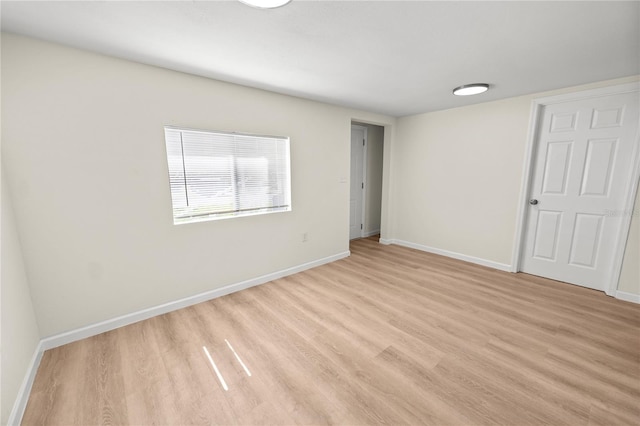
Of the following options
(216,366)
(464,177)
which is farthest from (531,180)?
(216,366)

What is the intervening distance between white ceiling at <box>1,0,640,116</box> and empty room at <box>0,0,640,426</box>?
0.07ft

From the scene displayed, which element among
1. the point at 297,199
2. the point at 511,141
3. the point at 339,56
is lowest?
the point at 297,199

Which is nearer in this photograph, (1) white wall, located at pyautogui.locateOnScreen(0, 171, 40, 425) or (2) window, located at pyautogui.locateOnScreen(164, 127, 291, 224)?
(1) white wall, located at pyautogui.locateOnScreen(0, 171, 40, 425)

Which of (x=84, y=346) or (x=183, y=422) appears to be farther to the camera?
(x=84, y=346)

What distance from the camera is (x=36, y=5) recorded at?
1.46 metres

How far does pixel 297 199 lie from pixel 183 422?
252 centimetres

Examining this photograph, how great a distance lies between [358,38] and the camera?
1.82 metres

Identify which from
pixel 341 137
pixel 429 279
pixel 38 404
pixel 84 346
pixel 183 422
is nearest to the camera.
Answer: pixel 183 422

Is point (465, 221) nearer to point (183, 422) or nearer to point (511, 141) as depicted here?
point (511, 141)

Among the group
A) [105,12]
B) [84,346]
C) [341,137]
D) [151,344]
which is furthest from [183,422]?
[341,137]

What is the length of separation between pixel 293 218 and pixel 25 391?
2642 mm

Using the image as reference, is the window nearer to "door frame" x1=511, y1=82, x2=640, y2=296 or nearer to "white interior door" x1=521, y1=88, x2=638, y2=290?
"door frame" x1=511, y1=82, x2=640, y2=296

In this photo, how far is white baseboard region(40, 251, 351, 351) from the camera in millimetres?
2076

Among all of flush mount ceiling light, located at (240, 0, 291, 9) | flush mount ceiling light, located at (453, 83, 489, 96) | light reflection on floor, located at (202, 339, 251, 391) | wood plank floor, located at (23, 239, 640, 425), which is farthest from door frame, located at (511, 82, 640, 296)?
light reflection on floor, located at (202, 339, 251, 391)
